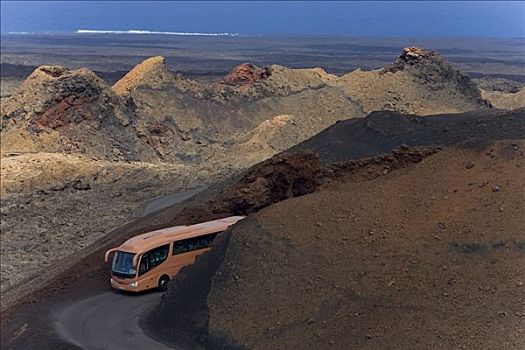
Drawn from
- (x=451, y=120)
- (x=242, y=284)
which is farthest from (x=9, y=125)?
(x=242, y=284)

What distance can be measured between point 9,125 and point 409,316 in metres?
44.8

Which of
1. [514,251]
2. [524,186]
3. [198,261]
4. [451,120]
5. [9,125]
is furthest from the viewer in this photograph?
[9,125]

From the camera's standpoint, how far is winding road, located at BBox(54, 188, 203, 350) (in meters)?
20.1

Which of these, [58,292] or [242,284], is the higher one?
[242,284]

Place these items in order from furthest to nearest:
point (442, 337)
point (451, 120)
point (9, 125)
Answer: point (9, 125) → point (451, 120) → point (442, 337)

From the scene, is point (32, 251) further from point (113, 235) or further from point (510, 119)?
point (510, 119)

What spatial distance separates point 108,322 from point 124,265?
256 cm

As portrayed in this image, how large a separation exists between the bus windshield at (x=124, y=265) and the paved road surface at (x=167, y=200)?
17.1 metres

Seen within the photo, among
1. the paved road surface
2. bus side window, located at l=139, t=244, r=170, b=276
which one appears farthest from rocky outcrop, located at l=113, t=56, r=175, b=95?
bus side window, located at l=139, t=244, r=170, b=276

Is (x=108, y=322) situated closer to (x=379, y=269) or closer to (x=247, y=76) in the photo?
(x=379, y=269)

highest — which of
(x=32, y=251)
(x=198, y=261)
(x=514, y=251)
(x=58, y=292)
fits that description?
(x=514, y=251)

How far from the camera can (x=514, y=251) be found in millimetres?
16297

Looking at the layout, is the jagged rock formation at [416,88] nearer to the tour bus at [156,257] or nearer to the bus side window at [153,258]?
the tour bus at [156,257]

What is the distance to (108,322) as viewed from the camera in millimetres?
21875
